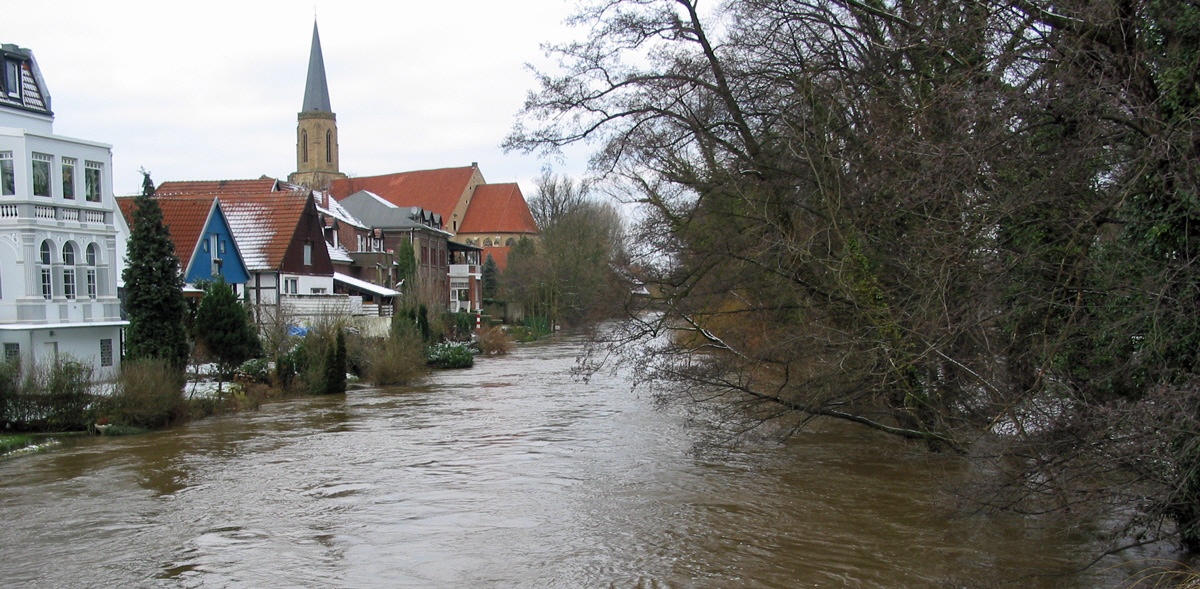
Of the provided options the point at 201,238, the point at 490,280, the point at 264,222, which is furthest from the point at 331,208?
the point at 490,280

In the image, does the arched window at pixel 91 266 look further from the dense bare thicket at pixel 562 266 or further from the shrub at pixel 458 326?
the dense bare thicket at pixel 562 266

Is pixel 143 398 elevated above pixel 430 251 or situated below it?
below

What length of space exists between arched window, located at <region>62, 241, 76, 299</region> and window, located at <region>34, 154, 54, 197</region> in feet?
4.69

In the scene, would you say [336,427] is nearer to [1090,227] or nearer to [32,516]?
[32,516]

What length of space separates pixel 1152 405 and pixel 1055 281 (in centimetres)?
183

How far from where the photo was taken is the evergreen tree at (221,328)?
83.4 ft

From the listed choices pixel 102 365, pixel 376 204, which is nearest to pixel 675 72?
pixel 102 365

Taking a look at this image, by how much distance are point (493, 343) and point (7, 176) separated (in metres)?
24.9

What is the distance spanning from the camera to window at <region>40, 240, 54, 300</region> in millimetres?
25047

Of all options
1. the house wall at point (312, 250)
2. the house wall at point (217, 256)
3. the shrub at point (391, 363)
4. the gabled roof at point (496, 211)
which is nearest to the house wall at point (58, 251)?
the shrub at point (391, 363)

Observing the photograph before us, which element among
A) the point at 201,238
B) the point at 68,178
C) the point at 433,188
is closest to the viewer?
the point at 68,178

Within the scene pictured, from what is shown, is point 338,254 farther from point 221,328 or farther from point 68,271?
point 221,328

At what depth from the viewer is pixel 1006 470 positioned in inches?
355

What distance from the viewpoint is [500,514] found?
1291 centimetres
